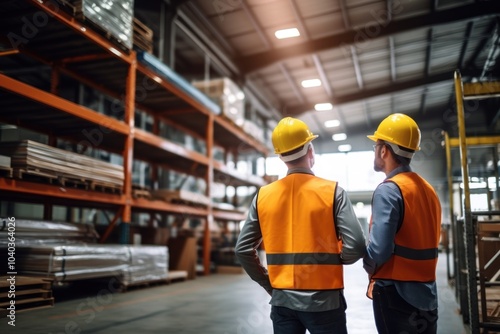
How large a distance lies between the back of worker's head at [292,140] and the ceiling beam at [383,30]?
11.6 m

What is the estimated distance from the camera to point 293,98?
63.1 feet

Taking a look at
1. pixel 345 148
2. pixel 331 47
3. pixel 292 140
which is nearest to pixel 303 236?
pixel 292 140

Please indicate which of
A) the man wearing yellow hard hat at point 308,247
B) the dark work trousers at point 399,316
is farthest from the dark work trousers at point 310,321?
the dark work trousers at point 399,316

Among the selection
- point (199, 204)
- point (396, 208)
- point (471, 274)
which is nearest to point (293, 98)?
point (199, 204)

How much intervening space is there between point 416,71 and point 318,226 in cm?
1848

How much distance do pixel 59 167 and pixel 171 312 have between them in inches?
112

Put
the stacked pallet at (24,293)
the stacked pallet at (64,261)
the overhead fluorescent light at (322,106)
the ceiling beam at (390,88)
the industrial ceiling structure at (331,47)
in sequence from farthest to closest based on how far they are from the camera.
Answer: the overhead fluorescent light at (322,106) < the ceiling beam at (390,88) < the industrial ceiling structure at (331,47) < the stacked pallet at (64,261) < the stacked pallet at (24,293)

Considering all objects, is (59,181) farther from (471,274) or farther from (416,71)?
(416,71)

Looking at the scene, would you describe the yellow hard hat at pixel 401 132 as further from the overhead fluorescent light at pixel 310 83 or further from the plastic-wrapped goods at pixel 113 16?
the overhead fluorescent light at pixel 310 83

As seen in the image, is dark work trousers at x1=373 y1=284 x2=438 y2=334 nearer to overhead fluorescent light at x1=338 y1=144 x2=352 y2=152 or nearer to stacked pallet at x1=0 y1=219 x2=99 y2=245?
stacked pallet at x1=0 y1=219 x2=99 y2=245

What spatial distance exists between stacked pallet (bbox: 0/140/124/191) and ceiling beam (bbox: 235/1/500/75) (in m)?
7.75

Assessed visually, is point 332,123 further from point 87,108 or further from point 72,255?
point 72,255

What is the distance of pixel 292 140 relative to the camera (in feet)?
7.39

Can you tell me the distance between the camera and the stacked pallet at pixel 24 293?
5457 millimetres
